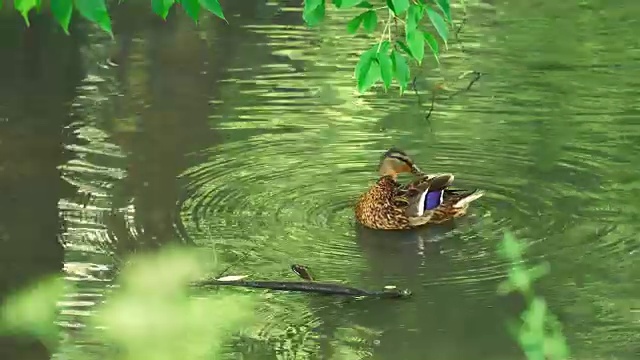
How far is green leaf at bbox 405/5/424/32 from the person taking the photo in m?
4.68

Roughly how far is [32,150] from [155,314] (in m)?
3.42

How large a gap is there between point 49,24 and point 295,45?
3.57 meters

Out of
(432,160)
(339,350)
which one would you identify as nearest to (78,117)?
(432,160)

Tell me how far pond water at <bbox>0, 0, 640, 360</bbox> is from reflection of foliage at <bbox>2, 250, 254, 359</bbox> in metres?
0.15

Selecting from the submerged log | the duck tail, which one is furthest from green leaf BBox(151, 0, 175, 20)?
the duck tail

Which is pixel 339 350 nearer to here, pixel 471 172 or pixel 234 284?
pixel 234 284

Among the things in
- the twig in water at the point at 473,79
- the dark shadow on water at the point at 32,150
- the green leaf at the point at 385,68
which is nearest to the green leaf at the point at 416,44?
the green leaf at the point at 385,68

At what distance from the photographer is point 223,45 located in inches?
540

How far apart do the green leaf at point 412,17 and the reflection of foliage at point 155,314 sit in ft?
7.20

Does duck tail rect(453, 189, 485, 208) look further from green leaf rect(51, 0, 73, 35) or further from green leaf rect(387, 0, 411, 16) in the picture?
green leaf rect(51, 0, 73, 35)

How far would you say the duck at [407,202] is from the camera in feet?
25.6

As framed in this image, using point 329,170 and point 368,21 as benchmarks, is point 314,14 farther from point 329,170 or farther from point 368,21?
point 329,170

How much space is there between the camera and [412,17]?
470cm

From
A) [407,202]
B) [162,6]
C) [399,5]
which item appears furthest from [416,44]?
[407,202]
